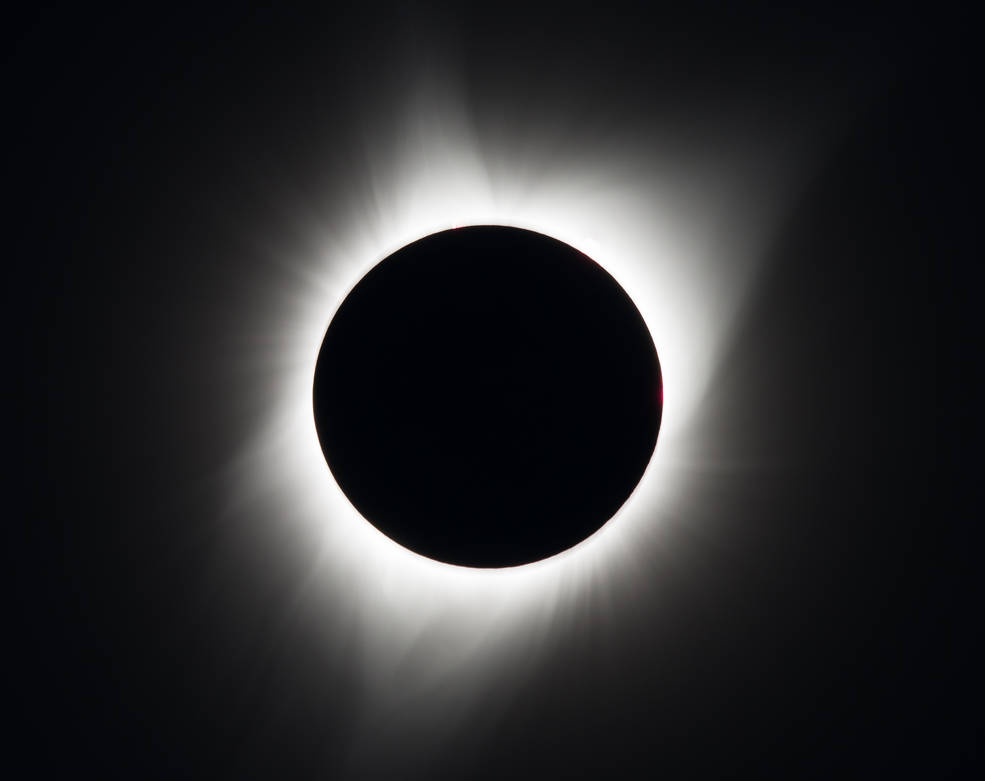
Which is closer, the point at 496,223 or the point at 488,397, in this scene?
the point at 488,397

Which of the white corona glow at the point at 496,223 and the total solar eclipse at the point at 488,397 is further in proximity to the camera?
the white corona glow at the point at 496,223

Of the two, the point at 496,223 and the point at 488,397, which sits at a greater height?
the point at 496,223

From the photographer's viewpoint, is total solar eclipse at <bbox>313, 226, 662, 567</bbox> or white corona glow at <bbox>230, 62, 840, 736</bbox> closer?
total solar eclipse at <bbox>313, 226, 662, 567</bbox>

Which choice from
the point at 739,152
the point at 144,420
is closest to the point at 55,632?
the point at 144,420

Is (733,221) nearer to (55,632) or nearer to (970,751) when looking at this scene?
(970,751)
